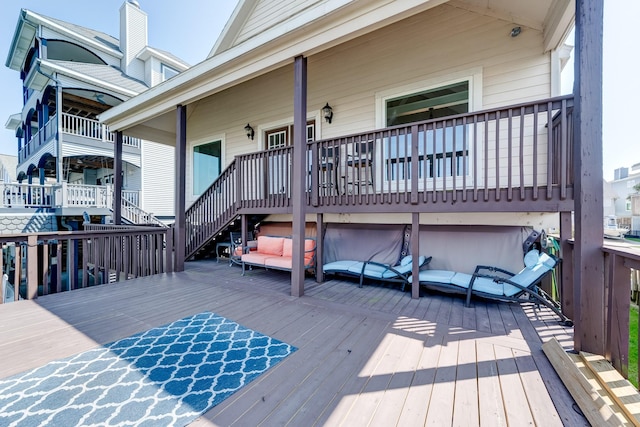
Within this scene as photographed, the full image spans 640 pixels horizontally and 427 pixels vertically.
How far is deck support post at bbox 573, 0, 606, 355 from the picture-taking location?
7.46 feet

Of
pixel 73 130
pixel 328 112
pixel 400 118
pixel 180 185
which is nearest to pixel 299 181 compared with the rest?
pixel 328 112

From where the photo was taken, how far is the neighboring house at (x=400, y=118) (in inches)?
133

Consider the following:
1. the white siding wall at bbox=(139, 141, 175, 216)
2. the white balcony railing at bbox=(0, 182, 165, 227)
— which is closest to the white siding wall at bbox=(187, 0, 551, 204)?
the white balcony railing at bbox=(0, 182, 165, 227)

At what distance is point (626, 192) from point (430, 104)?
1448 inches

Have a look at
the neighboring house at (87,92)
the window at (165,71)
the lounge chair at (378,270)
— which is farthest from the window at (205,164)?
the window at (165,71)

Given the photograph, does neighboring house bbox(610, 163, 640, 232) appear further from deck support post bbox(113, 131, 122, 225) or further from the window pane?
deck support post bbox(113, 131, 122, 225)

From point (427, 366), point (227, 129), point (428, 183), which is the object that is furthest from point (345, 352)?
point (227, 129)

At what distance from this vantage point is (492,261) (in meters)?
4.38

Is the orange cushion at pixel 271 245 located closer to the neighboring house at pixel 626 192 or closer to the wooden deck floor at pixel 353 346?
the wooden deck floor at pixel 353 346

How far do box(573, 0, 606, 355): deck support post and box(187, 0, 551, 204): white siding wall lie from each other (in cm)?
217

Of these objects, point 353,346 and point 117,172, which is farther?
point 117,172

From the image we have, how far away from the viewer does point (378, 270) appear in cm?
455

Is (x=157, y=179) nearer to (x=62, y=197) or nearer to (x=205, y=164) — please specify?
(x=62, y=197)

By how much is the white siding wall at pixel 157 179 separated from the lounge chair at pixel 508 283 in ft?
45.4
